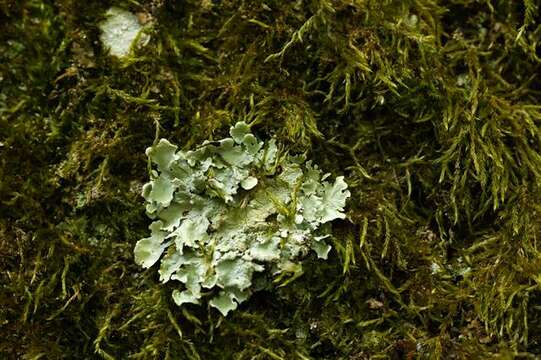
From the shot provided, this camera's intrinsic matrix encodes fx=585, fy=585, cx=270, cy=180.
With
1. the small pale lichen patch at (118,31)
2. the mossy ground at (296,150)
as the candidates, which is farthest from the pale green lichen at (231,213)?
the small pale lichen patch at (118,31)

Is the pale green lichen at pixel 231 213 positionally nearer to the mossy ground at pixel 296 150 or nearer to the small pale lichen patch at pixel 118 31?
the mossy ground at pixel 296 150

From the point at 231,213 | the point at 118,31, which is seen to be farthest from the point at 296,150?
the point at 118,31

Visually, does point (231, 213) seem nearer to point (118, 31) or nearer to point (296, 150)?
point (296, 150)

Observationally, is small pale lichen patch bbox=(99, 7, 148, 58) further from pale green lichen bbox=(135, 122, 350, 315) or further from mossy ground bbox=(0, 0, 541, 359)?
pale green lichen bbox=(135, 122, 350, 315)

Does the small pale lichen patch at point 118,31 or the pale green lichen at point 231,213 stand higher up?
the small pale lichen patch at point 118,31

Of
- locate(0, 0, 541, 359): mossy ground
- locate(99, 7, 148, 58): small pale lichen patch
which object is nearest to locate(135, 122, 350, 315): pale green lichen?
locate(0, 0, 541, 359): mossy ground

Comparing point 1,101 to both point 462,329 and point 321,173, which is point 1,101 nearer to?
point 321,173
